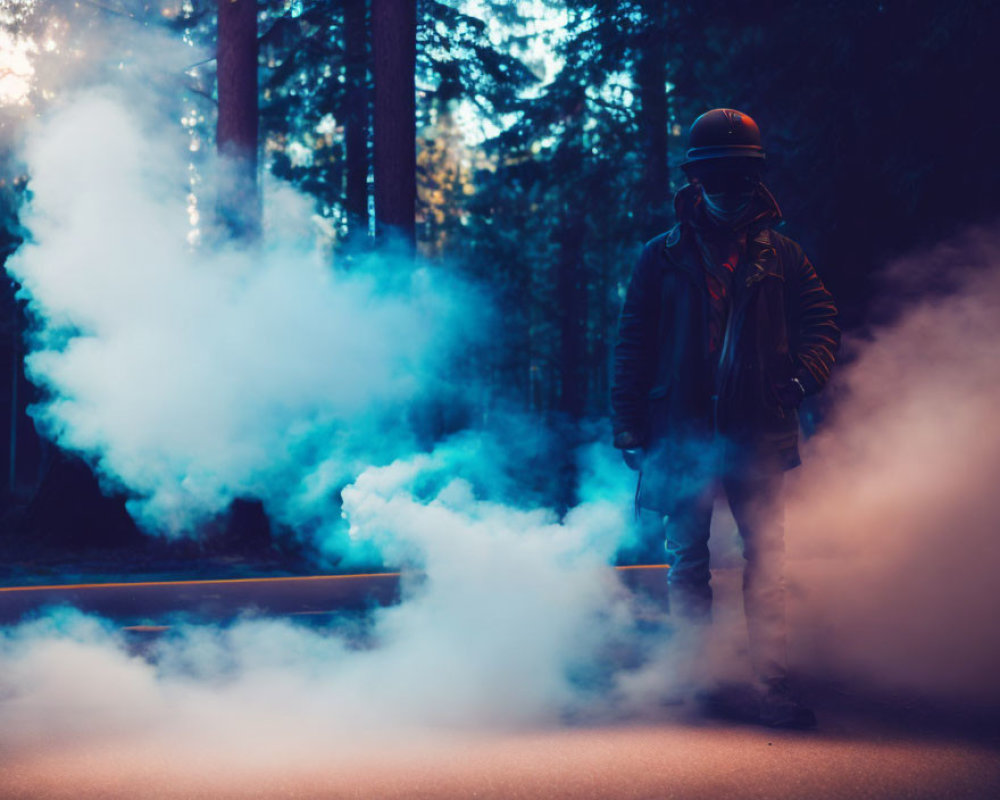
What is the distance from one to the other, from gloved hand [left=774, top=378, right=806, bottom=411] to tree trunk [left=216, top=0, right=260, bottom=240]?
7978 millimetres

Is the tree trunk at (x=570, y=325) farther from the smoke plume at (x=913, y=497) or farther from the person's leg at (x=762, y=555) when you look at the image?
the person's leg at (x=762, y=555)

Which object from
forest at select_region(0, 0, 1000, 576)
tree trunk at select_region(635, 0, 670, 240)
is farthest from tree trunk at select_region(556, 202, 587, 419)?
tree trunk at select_region(635, 0, 670, 240)

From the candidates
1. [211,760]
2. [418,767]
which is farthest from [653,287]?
[211,760]

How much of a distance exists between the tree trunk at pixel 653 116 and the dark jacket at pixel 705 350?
8.71 meters

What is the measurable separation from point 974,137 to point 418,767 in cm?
808

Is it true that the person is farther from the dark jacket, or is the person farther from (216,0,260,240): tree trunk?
(216,0,260,240): tree trunk

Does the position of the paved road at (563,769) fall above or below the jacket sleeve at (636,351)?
below

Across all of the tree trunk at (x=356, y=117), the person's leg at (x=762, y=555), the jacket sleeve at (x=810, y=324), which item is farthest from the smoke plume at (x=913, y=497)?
the tree trunk at (x=356, y=117)

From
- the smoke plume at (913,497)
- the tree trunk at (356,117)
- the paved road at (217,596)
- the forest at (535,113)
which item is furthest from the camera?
the tree trunk at (356,117)

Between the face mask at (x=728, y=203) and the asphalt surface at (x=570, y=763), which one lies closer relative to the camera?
the asphalt surface at (x=570, y=763)

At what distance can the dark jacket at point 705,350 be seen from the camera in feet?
14.3

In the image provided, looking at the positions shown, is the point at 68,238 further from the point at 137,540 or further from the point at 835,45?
the point at 835,45

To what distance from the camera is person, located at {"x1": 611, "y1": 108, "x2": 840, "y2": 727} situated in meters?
4.31

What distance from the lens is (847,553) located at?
7578 millimetres
